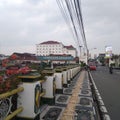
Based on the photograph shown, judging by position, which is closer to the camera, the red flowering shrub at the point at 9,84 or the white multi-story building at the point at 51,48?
the red flowering shrub at the point at 9,84

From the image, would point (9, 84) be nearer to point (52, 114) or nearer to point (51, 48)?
point (52, 114)

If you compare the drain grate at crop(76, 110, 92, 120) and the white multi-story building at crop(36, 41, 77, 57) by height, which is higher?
the white multi-story building at crop(36, 41, 77, 57)

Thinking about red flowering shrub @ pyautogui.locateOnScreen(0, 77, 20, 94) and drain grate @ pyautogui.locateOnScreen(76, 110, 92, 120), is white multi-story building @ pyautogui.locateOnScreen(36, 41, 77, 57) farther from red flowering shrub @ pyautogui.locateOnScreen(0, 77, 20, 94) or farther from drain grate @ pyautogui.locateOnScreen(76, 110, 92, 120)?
red flowering shrub @ pyautogui.locateOnScreen(0, 77, 20, 94)

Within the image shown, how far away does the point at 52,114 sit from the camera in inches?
260

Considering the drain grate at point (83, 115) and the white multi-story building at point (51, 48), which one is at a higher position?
the white multi-story building at point (51, 48)

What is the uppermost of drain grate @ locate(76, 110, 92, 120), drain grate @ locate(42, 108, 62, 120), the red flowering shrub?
the red flowering shrub

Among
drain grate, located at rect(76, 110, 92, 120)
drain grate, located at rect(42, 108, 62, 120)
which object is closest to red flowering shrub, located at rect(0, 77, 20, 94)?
drain grate, located at rect(42, 108, 62, 120)

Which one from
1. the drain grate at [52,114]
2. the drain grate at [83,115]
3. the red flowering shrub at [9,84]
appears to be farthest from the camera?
the drain grate at [83,115]

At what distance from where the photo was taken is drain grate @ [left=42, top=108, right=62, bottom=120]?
622cm

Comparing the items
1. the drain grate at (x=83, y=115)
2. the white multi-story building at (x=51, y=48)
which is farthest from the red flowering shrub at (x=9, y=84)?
the white multi-story building at (x=51, y=48)

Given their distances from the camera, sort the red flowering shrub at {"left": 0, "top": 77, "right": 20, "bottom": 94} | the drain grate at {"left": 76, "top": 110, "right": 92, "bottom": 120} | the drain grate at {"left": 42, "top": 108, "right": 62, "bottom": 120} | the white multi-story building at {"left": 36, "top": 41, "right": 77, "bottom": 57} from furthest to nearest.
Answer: the white multi-story building at {"left": 36, "top": 41, "right": 77, "bottom": 57} → the drain grate at {"left": 76, "top": 110, "right": 92, "bottom": 120} → the drain grate at {"left": 42, "top": 108, "right": 62, "bottom": 120} → the red flowering shrub at {"left": 0, "top": 77, "right": 20, "bottom": 94}

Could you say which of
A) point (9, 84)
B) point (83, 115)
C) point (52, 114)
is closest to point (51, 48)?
point (83, 115)

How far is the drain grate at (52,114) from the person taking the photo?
6223 millimetres

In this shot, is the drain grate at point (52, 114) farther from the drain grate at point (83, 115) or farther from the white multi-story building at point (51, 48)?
the white multi-story building at point (51, 48)
